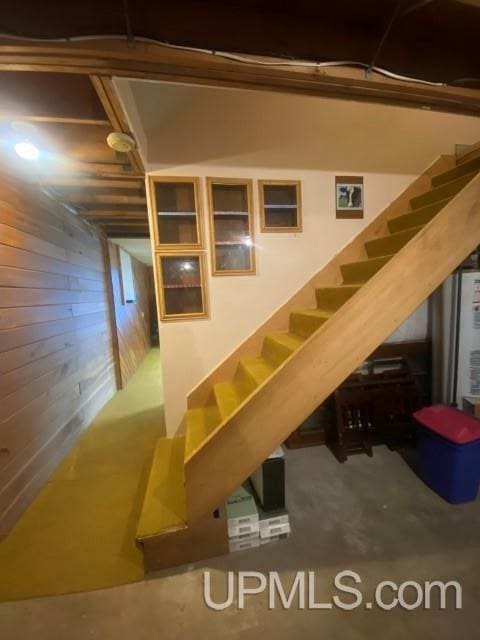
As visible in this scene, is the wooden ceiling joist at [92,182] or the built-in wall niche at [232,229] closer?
the wooden ceiling joist at [92,182]

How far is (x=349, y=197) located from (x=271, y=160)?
2.51 ft

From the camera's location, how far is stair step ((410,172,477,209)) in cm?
180

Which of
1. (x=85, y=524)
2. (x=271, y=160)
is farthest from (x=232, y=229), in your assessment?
(x=85, y=524)

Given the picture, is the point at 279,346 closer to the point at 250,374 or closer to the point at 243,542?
the point at 250,374

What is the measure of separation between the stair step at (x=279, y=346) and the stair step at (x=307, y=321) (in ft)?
0.19

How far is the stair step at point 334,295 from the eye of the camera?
176cm

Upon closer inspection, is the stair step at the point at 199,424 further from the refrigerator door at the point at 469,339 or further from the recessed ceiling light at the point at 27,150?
the refrigerator door at the point at 469,339

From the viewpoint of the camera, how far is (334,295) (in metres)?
1.95

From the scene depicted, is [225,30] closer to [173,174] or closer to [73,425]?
[173,174]

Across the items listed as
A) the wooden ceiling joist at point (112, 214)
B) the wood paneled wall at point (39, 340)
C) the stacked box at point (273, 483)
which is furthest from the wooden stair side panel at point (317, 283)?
the wooden ceiling joist at point (112, 214)

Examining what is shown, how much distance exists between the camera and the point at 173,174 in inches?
84.5

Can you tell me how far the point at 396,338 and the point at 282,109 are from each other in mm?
2237

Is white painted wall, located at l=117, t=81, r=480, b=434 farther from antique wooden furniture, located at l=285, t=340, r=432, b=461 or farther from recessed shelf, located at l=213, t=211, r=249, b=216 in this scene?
antique wooden furniture, located at l=285, t=340, r=432, b=461

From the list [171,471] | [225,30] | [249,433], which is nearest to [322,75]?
[225,30]
